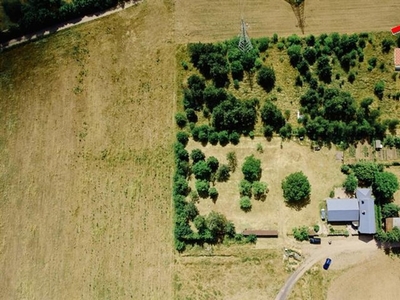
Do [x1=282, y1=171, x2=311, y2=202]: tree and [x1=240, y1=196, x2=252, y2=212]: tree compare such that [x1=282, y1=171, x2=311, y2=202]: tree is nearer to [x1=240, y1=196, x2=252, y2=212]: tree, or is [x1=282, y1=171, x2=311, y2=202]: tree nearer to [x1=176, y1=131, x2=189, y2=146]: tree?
[x1=240, y1=196, x2=252, y2=212]: tree

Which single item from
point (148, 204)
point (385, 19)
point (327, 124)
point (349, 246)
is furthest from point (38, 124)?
point (385, 19)

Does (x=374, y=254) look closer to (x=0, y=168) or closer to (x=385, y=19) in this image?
(x=385, y=19)

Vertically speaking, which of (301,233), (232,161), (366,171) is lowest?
(301,233)

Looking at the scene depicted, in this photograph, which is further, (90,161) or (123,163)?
(90,161)

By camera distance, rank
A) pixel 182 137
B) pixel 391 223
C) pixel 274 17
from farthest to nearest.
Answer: pixel 274 17, pixel 182 137, pixel 391 223

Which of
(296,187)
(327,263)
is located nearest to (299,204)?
(296,187)

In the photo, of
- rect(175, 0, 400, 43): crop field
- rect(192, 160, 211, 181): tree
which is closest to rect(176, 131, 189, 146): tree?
rect(192, 160, 211, 181): tree

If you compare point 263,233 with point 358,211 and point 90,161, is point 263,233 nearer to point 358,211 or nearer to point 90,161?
point 358,211
